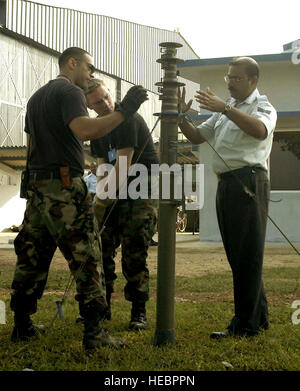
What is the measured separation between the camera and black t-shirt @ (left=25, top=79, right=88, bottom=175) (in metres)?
3.62

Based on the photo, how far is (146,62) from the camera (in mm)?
31234

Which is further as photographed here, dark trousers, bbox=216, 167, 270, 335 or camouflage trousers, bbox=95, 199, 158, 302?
camouflage trousers, bbox=95, 199, 158, 302

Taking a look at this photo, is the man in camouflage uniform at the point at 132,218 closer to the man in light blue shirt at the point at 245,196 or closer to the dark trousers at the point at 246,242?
the man in light blue shirt at the point at 245,196

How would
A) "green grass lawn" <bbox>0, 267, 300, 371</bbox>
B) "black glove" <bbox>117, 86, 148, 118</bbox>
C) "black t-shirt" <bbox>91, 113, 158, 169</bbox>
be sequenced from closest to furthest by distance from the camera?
"green grass lawn" <bbox>0, 267, 300, 371</bbox> → "black glove" <bbox>117, 86, 148, 118</bbox> → "black t-shirt" <bbox>91, 113, 158, 169</bbox>

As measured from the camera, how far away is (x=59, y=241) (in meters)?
3.67

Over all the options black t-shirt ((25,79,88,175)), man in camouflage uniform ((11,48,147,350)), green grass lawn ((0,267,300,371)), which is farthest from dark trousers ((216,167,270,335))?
black t-shirt ((25,79,88,175))

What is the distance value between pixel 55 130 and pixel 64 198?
17.9 inches

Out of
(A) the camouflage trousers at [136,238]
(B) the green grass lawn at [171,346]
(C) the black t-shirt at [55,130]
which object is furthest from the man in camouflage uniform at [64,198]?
(A) the camouflage trousers at [136,238]

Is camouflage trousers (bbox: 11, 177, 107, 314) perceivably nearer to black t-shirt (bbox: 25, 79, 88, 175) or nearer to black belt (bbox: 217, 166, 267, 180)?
black t-shirt (bbox: 25, 79, 88, 175)

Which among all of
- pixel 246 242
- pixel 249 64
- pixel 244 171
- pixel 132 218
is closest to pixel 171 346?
pixel 246 242

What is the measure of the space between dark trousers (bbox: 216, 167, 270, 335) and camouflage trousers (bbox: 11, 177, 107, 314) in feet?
3.36

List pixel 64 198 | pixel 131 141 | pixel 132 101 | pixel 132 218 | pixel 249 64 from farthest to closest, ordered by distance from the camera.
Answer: pixel 132 218 < pixel 131 141 < pixel 249 64 < pixel 64 198 < pixel 132 101

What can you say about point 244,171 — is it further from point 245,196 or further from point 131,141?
point 131,141

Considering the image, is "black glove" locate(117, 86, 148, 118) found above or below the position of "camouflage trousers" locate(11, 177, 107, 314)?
above
